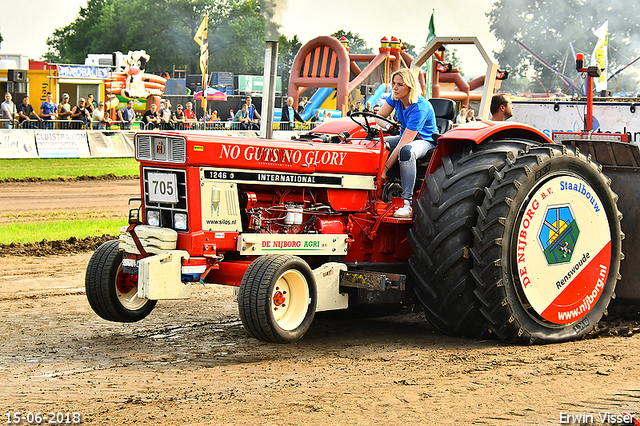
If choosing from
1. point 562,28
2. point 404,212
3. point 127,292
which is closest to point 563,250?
point 404,212

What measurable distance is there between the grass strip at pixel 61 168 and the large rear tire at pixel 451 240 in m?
13.9

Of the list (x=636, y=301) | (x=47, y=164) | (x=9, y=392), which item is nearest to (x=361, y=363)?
(x=9, y=392)

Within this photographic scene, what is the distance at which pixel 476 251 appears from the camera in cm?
569

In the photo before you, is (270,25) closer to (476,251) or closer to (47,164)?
(476,251)

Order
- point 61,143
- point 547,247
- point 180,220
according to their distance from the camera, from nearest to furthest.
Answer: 1. point 180,220
2. point 547,247
3. point 61,143

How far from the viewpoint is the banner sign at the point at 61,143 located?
68.7 feet

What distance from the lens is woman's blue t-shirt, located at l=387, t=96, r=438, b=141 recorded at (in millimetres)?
6398

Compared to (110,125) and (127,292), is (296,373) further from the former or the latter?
(110,125)

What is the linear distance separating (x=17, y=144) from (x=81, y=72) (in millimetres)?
11178

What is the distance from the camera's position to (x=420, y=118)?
21.0 ft

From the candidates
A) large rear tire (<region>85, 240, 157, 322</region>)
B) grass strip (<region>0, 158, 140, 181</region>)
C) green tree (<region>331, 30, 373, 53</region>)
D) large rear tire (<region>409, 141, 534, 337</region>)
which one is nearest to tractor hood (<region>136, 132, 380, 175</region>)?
large rear tire (<region>409, 141, 534, 337</region>)

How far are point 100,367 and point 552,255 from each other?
11.0 feet

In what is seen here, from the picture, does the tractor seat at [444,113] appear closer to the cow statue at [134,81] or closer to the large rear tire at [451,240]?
the large rear tire at [451,240]

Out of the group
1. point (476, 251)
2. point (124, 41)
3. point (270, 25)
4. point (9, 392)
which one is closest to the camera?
point (9, 392)
